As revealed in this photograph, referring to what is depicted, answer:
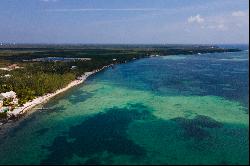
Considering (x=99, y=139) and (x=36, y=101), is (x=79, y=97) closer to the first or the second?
(x=36, y=101)

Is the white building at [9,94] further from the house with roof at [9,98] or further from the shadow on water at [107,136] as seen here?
the shadow on water at [107,136]

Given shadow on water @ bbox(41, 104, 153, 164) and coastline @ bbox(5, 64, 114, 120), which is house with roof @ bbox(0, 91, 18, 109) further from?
shadow on water @ bbox(41, 104, 153, 164)

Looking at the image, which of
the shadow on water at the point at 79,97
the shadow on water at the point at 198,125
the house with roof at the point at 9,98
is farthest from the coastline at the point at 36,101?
the shadow on water at the point at 198,125

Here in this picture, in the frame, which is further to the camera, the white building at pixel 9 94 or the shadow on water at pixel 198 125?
the white building at pixel 9 94

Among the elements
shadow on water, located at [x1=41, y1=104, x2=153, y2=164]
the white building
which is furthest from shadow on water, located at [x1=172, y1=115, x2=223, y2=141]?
the white building

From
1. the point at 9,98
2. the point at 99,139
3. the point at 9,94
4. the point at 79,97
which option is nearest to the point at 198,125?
the point at 99,139

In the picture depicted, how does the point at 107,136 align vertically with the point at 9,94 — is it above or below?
below

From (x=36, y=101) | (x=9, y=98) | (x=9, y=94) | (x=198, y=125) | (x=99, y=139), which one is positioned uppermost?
(x=9, y=94)

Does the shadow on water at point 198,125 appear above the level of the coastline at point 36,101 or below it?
below
